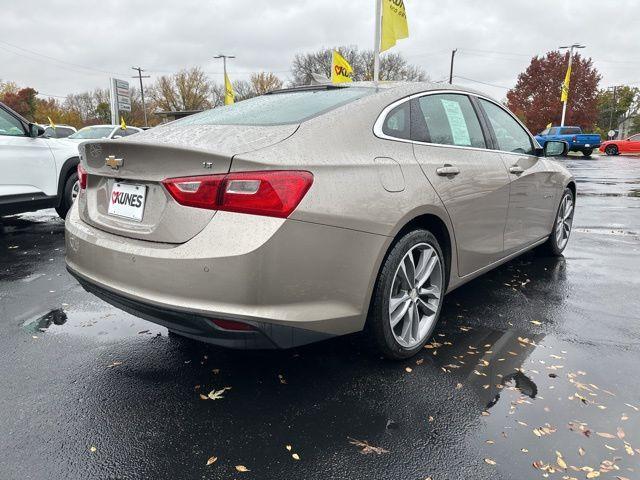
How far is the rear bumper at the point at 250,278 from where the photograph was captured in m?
2.08

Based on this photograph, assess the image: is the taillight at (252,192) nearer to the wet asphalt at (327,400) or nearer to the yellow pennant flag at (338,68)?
the wet asphalt at (327,400)


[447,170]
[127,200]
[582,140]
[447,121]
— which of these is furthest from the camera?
[582,140]

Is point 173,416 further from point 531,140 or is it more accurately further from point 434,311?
point 531,140

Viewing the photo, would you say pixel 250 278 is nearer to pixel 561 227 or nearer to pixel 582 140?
pixel 561 227

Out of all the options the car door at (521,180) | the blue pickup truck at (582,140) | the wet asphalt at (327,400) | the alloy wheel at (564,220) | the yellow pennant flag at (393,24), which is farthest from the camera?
the blue pickup truck at (582,140)

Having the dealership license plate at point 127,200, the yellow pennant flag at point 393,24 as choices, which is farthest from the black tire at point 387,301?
the yellow pennant flag at point 393,24

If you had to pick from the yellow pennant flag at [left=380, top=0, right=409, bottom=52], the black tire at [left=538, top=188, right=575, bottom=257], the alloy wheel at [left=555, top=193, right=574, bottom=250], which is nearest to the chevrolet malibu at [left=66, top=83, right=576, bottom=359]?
the black tire at [left=538, top=188, right=575, bottom=257]

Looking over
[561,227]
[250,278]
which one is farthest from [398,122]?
[561,227]

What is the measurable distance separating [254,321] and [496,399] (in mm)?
1340

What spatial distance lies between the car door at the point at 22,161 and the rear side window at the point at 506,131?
5198mm

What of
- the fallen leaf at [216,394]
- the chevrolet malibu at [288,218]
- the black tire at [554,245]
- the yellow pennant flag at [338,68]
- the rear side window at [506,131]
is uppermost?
the yellow pennant flag at [338,68]

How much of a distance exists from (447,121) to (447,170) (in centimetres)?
47

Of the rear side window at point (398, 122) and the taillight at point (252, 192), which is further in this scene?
the rear side window at point (398, 122)

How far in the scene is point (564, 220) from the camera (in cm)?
538
